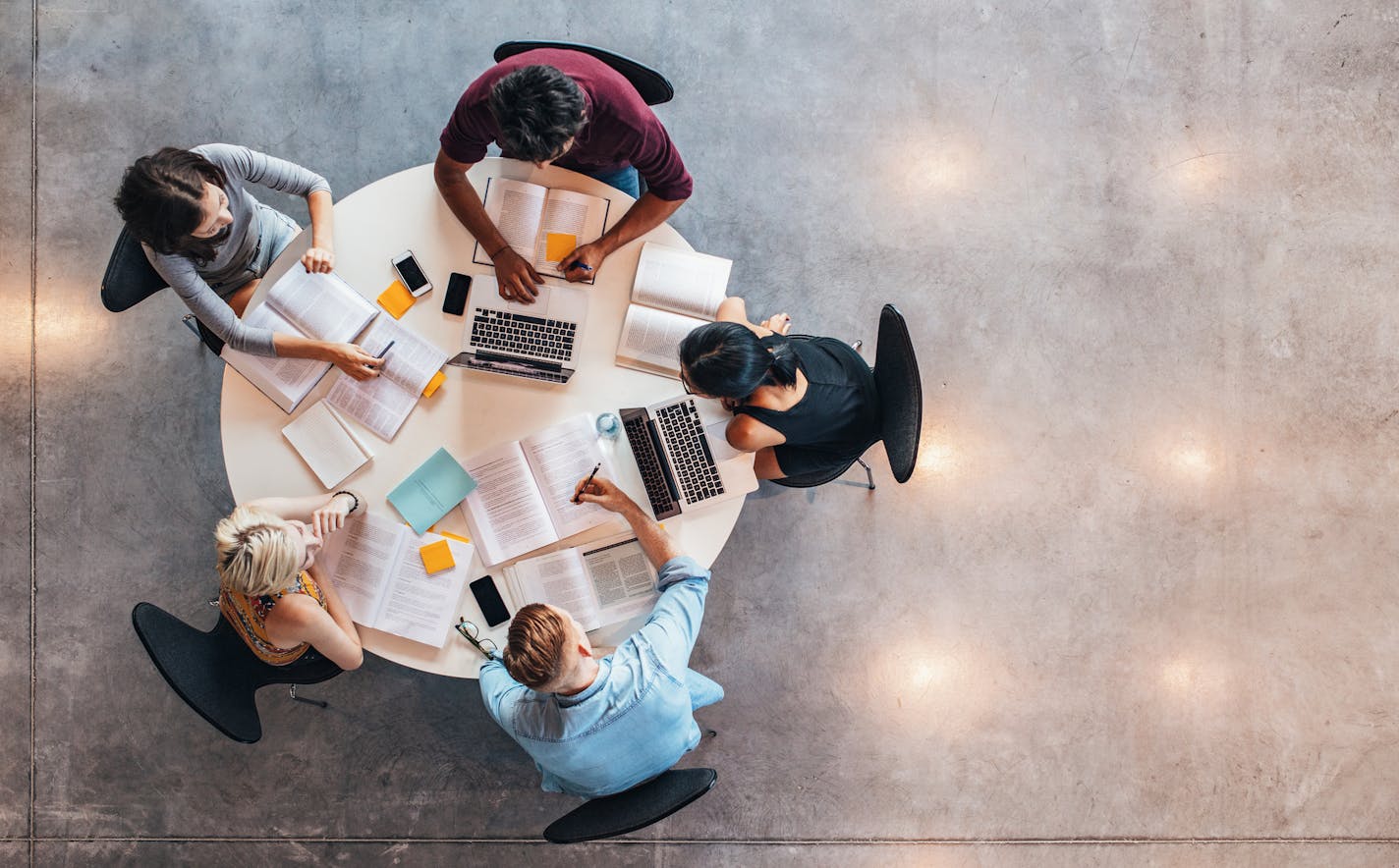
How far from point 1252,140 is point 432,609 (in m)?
3.40

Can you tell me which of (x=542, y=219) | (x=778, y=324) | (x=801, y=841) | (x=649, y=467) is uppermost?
(x=542, y=219)

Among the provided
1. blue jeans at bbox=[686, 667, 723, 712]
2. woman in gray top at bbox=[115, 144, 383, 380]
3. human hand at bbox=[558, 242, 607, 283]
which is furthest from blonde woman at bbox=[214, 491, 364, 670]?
blue jeans at bbox=[686, 667, 723, 712]

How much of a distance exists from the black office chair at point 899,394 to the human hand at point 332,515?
1437 millimetres

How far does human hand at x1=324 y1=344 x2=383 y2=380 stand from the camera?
7.32 ft

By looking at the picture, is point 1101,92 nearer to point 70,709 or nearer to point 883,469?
point 883,469

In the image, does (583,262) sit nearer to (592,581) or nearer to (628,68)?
(628,68)

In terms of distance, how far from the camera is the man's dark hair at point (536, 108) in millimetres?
1901

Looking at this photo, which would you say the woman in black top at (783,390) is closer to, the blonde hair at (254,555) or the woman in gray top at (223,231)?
the woman in gray top at (223,231)

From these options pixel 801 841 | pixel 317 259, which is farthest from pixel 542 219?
pixel 801 841

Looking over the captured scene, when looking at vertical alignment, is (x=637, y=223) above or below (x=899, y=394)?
above

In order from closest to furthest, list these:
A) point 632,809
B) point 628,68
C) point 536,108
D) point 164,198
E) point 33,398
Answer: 1. point 536,108
2. point 164,198
3. point 632,809
4. point 628,68
5. point 33,398

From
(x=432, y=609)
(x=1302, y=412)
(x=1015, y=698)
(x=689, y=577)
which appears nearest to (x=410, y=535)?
(x=432, y=609)

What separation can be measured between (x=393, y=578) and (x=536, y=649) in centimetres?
57

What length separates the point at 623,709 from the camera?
6.73ft
